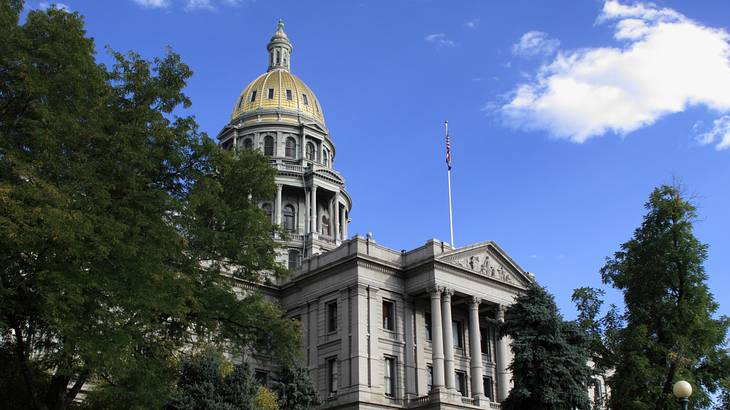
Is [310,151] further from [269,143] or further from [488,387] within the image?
[488,387]

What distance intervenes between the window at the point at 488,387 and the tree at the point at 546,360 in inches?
774

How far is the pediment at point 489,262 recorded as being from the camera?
5441cm

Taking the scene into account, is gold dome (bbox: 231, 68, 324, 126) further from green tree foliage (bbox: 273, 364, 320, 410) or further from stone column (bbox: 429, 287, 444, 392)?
green tree foliage (bbox: 273, 364, 320, 410)

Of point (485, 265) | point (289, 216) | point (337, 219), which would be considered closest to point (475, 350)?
point (485, 265)

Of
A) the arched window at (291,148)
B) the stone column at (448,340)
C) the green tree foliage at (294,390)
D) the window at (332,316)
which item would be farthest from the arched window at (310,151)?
the green tree foliage at (294,390)

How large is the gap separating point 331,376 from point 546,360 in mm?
19750

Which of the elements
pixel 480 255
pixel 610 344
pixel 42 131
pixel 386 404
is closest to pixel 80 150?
pixel 42 131

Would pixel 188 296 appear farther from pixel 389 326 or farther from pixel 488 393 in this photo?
pixel 488 393

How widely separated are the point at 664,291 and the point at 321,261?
26.8m

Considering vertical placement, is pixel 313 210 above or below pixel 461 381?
above

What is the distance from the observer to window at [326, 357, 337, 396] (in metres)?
51.7

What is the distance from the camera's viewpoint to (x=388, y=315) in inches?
2108

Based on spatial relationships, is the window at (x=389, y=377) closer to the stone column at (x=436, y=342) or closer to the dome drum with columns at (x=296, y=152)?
the stone column at (x=436, y=342)

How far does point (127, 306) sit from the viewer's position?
850 inches
